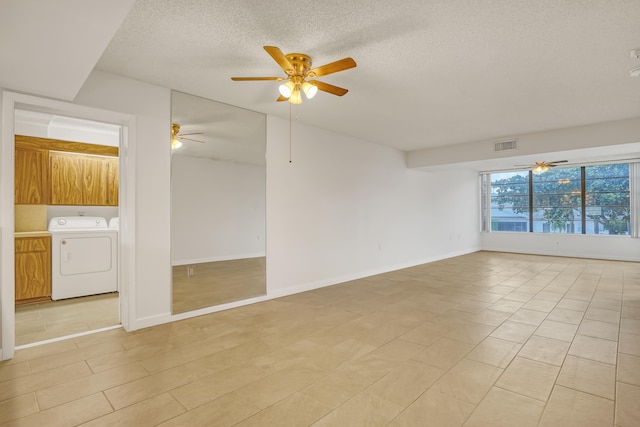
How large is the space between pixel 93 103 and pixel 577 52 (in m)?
4.67

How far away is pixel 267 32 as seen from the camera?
8.31ft

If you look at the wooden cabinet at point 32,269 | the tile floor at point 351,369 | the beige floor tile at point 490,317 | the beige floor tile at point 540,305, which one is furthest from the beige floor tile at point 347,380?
the wooden cabinet at point 32,269

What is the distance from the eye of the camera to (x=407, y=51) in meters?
2.87

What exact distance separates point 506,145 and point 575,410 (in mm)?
5249

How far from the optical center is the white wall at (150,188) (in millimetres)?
3363

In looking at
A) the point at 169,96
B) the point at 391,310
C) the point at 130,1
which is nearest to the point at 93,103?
the point at 169,96

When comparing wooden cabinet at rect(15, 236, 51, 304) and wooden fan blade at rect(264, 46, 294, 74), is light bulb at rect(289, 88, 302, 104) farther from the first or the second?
wooden cabinet at rect(15, 236, 51, 304)

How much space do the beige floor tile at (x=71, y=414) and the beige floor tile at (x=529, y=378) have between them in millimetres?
2663

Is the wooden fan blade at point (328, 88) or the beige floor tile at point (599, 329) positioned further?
the beige floor tile at point (599, 329)

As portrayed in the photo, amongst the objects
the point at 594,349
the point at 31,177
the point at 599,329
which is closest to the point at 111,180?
the point at 31,177

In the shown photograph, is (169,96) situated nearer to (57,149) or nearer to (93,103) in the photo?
(93,103)

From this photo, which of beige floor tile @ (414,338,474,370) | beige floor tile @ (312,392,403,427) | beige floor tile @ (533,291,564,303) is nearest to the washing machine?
beige floor tile @ (312,392,403,427)

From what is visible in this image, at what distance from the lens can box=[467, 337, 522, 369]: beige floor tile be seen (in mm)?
2582

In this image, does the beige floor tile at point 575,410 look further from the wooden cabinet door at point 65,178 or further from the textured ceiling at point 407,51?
the wooden cabinet door at point 65,178
